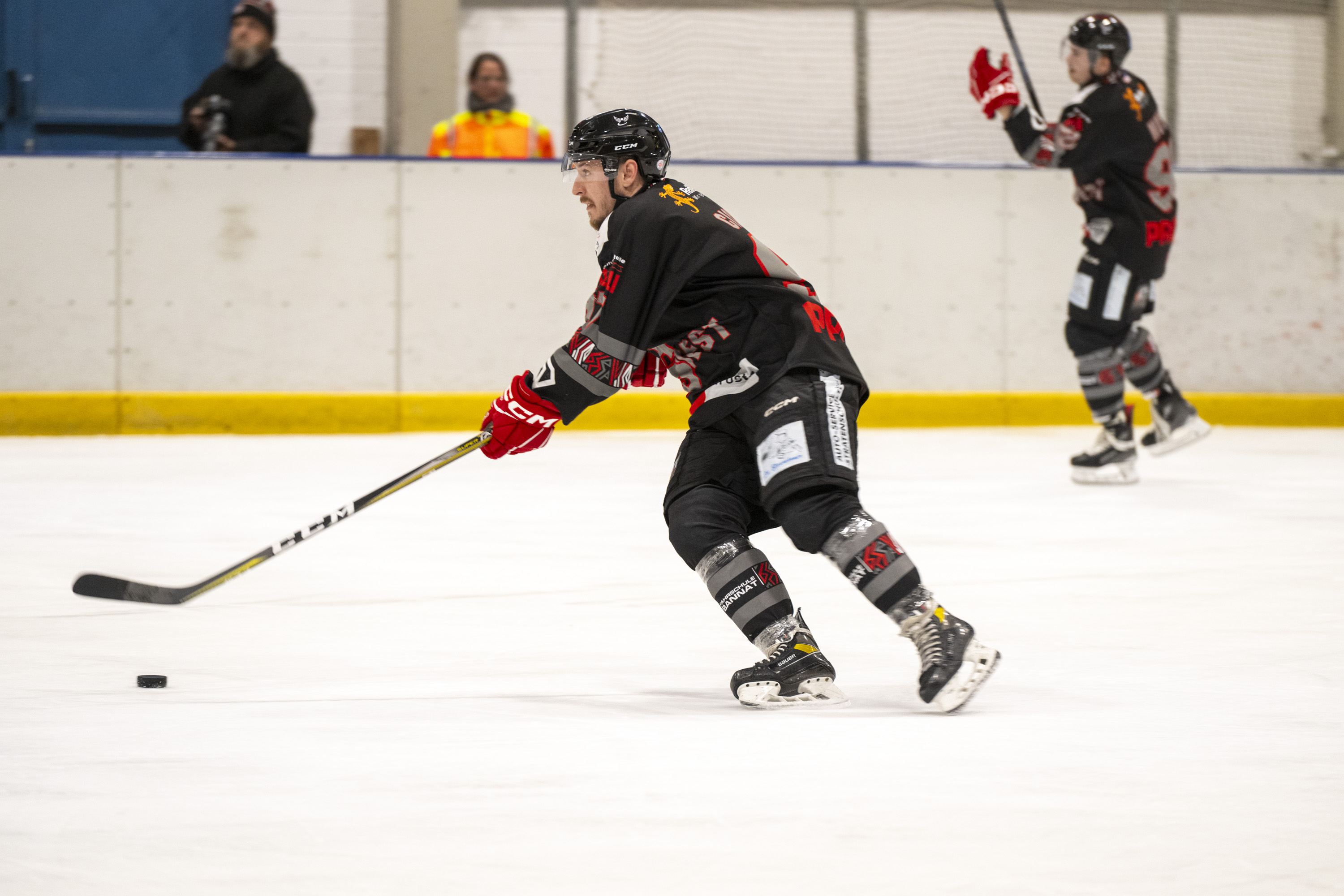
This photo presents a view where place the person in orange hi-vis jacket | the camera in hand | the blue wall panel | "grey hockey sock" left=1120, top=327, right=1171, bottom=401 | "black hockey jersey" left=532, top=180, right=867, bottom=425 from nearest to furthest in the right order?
1. "black hockey jersey" left=532, top=180, right=867, bottom=425
2. "grey hockey sock" left=1120, top=327, right=1171, bottom=401
3. the camera in hand
4. the person in orange hi-vis jacket
5. the blue wall panel

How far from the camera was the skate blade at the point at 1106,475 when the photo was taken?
6.15 metres

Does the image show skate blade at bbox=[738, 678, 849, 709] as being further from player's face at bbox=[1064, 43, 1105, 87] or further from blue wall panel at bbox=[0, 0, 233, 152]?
blue wall panel at bbox=[0, 0, 233, 152]

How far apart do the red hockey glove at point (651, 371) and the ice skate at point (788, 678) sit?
487mm

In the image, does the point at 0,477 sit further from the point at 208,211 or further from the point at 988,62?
the point at 988,62

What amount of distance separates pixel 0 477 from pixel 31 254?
5.96ft

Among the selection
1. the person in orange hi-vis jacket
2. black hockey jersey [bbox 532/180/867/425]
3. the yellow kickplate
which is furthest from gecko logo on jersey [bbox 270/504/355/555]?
the person in orange hi-vis jacket

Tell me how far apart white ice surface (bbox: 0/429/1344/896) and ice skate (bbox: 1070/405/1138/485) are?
2.42 feet

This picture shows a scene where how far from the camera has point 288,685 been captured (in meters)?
2.92

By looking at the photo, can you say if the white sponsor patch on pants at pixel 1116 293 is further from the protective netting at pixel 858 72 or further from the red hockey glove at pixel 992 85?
the protective netting at pixel 858 72

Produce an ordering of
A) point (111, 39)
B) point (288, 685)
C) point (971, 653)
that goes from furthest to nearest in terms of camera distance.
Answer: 1. point (111, 39)
2. point (288, 685)
3. point (971, 653)

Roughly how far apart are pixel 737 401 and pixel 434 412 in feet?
17.0

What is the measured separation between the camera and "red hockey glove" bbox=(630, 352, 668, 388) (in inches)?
116

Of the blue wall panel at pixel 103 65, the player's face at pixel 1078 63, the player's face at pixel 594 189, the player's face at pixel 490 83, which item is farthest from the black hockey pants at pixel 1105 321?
the blue wall panel at pixel 103 65

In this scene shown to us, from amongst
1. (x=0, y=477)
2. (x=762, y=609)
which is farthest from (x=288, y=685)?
(x=0, y=477)
